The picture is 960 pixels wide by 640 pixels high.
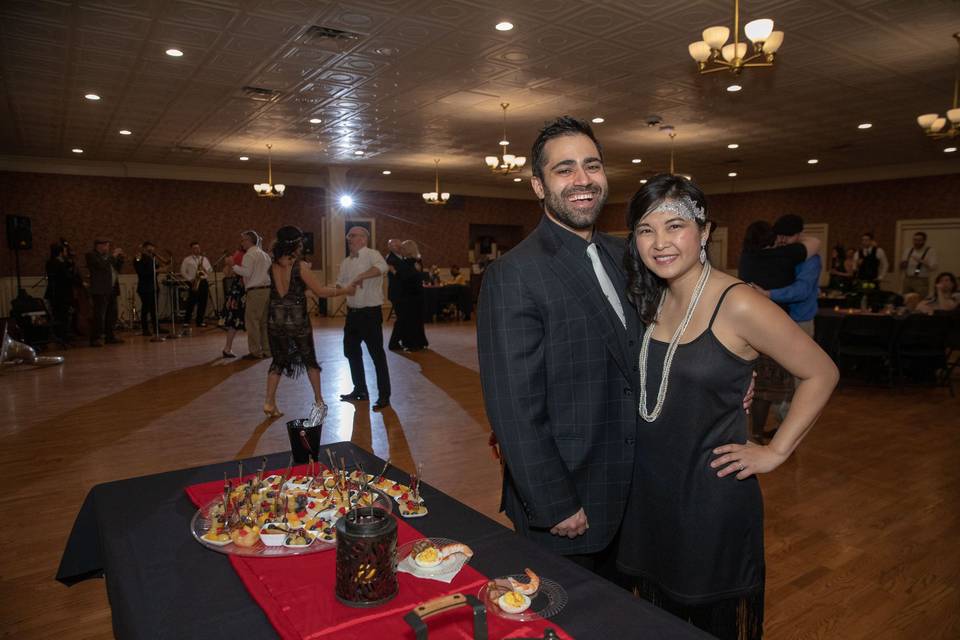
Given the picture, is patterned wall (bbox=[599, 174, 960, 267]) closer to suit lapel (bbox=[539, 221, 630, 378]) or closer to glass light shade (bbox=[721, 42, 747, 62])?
glass light shade (bbox=[721, 42, 747, 62])

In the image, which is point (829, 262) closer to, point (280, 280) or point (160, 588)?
point (280, 280)

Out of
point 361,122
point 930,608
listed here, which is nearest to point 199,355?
point 361,122

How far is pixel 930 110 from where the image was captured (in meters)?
8.56

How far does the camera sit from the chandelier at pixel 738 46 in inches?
181

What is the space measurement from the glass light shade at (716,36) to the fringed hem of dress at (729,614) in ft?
14.5

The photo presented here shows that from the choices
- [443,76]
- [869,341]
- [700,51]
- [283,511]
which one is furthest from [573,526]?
[869,341]

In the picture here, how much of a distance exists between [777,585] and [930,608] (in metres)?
0.56

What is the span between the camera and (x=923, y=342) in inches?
268

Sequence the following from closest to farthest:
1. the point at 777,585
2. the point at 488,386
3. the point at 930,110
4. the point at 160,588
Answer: the point at 160,588
the point at 488,386
the point at 777,585
the point at 930,110

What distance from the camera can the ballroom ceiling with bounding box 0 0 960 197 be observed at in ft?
16.5

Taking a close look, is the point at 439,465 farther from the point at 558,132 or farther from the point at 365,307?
the point at 558,132

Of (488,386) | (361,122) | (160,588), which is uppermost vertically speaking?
(361,122)

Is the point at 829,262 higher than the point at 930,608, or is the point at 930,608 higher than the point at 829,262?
the point at 829,262

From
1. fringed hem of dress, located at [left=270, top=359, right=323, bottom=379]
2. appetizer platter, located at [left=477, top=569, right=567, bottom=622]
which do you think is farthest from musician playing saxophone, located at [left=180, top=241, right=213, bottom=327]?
appetizer platter, located at [left=477, top=569, right=567, bottom=622]
